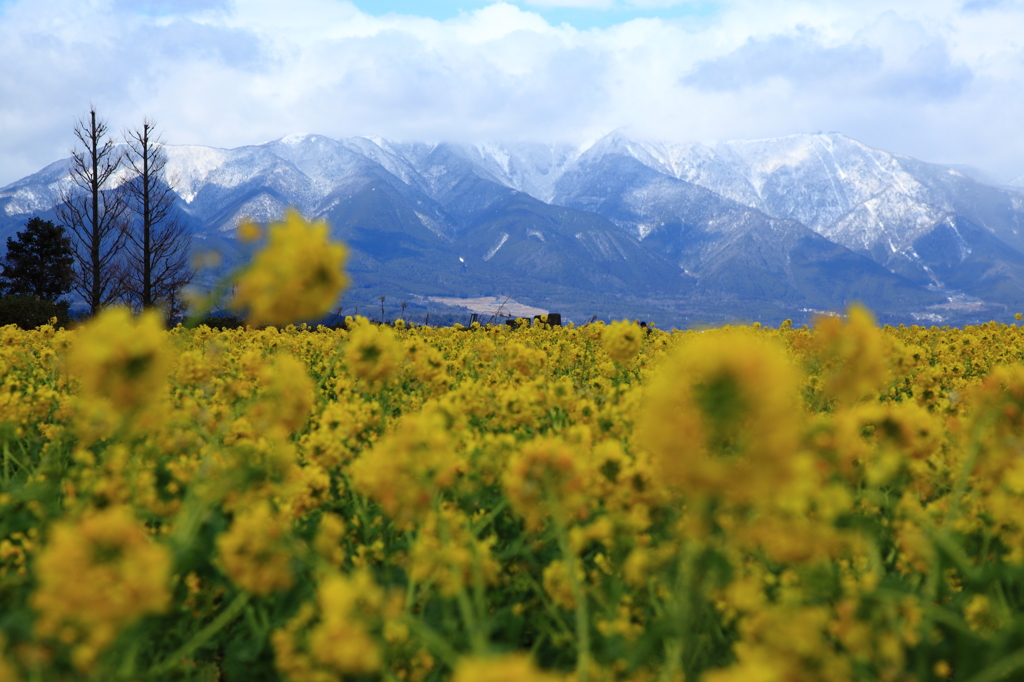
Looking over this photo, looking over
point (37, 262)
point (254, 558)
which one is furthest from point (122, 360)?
point (37, 262)

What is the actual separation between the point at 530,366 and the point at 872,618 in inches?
155

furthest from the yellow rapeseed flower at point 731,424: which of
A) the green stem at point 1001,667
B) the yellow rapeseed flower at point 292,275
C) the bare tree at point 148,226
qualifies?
the bare tree at point 148,226

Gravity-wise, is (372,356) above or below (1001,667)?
above

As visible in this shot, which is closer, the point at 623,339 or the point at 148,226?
the point at 623,339

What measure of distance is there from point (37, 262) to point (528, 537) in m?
59.9

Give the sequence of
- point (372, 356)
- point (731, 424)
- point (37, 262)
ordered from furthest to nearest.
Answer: point (37, 262) → point (372, 356) → point (731, 424)

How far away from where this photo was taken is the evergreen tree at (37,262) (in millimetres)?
50406

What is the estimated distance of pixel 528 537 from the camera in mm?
3004

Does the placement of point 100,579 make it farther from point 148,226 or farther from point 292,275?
point 148,226

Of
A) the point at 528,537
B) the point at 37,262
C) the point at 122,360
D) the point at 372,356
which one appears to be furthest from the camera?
the point at 37,262

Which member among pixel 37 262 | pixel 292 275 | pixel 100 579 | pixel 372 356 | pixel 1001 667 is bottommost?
pixel 1001 667

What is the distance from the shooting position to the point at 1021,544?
2604 mm

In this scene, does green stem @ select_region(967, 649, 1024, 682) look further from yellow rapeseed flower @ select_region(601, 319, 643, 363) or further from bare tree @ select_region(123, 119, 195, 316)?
bare tree @ select_region(123, 119, 195, 316)

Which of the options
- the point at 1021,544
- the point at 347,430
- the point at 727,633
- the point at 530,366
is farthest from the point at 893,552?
the point at 530,366
